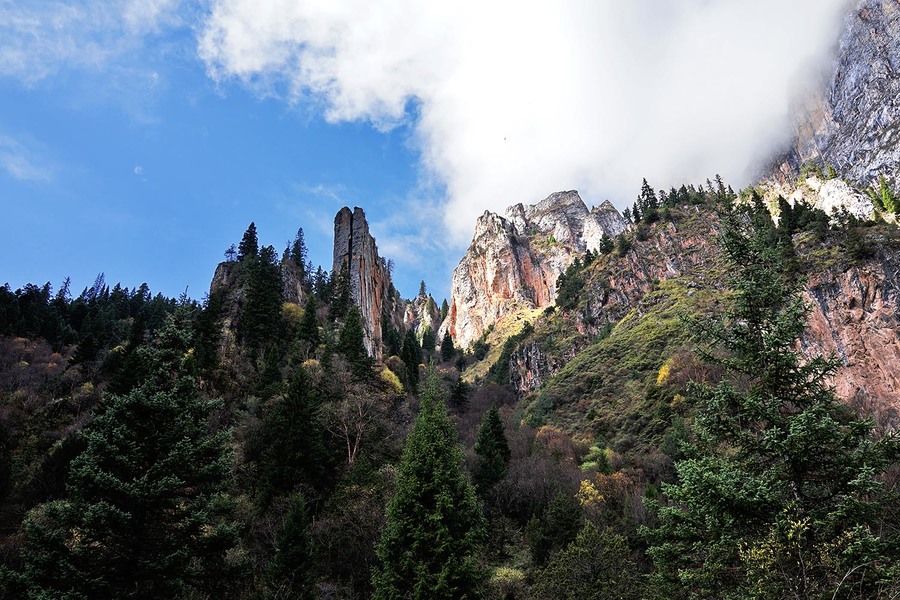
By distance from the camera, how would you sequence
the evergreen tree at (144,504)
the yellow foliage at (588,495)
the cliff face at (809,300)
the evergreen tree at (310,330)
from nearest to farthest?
1. the evergreen tree at (144,504)
2. the yellow foliage at (588,495)
3. the cliff face at (809,300)
4. the evergreen tree at (310,330)

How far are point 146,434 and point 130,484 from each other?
155 centimetres

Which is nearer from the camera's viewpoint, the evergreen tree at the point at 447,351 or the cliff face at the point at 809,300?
the cliff face at the point at 809,300

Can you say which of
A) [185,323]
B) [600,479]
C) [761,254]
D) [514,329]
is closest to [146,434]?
[185,323]

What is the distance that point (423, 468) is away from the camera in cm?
2059

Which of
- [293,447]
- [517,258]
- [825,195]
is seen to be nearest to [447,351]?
[517,258]

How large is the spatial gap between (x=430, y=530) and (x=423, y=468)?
246cm

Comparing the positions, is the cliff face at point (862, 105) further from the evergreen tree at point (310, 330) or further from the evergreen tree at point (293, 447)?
the evergreen tree at point (293, 447)

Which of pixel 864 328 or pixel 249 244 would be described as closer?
pixel 864 328

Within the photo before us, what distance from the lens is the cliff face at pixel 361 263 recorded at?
72500 millimetres

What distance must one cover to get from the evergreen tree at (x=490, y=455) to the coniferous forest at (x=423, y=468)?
17 cm

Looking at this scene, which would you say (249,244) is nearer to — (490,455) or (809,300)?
(490,455)

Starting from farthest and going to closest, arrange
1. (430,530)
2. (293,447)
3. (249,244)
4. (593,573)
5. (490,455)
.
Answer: (249,244), (490,455), (293,447), (430,530), (593,573)

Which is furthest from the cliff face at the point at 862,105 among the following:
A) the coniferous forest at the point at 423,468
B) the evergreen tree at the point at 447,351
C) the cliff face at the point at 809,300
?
the evergreen tree at the point at 447,351

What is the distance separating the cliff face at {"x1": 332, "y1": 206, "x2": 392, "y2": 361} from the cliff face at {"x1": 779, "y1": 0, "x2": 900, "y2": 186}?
110m
